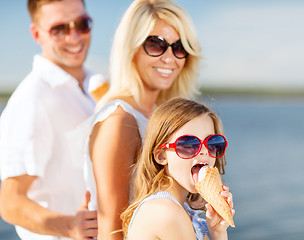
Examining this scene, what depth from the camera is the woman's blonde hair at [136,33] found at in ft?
9.67

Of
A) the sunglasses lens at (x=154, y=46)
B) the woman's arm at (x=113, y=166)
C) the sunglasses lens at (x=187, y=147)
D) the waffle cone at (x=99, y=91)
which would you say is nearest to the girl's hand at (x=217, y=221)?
the sunglasses lens at (x=187, y=147)

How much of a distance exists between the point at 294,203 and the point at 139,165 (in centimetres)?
2383

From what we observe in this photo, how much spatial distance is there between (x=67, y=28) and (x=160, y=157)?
6.43ft

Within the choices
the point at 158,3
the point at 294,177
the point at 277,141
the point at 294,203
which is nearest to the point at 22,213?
the point at 158,3

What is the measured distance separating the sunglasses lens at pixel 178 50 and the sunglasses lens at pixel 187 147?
0.85 metres

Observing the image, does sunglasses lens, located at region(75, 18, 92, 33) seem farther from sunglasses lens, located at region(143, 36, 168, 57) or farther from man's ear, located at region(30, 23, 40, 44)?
sunglasses lens, located at region(143, 36, 168, 57)

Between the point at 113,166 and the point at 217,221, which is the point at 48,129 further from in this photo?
the point at 217,221

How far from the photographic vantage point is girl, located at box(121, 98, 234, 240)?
2230 millimetres

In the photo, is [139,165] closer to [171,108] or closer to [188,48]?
[171,108]

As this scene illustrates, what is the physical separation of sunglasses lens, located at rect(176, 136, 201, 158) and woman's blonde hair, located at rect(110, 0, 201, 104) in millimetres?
702

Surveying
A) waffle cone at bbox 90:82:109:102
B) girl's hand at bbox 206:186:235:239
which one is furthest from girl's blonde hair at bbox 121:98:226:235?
waffle cone at bbox 90:82:109:102

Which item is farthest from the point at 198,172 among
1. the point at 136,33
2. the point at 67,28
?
the point at 67,28

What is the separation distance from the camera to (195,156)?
7.66 feet

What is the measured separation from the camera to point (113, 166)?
264cm
